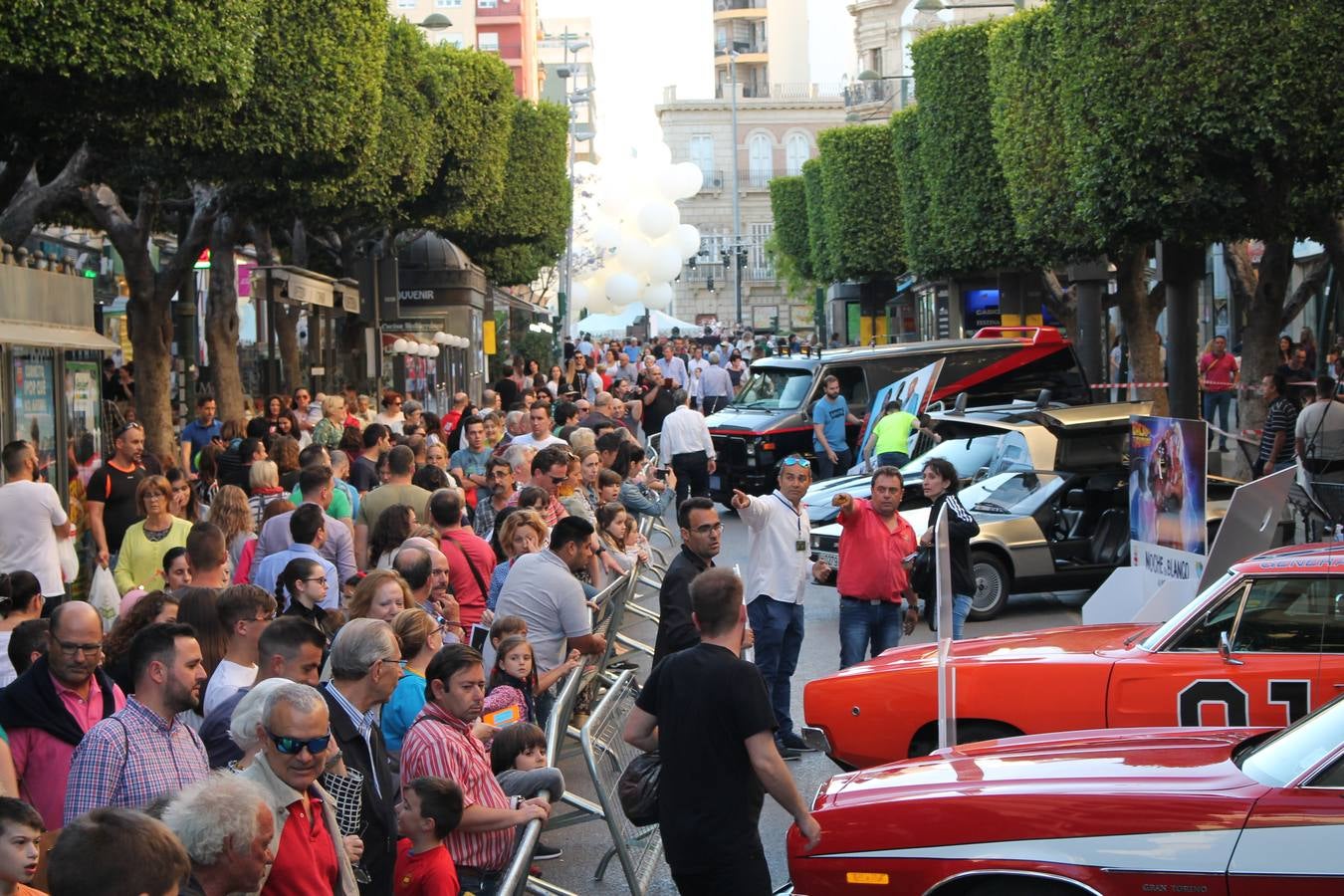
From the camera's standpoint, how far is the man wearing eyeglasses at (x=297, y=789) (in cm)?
455

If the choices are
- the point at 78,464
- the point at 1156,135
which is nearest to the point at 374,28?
the point at 78,464

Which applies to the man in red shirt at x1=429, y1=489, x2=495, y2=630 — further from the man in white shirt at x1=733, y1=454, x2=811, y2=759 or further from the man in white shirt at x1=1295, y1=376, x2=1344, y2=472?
the man in white shirt at x1=1295, y1=376, x2=1344, y2=472

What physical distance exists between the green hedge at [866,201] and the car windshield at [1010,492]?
122 ft

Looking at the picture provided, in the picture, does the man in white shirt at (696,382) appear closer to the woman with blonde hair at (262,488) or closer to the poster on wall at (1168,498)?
the poster on wall at (1168,498)

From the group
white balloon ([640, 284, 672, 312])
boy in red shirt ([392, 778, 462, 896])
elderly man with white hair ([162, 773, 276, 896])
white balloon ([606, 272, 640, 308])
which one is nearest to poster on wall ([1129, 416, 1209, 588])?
boy in red shirt ([392, 778, 462, 896])

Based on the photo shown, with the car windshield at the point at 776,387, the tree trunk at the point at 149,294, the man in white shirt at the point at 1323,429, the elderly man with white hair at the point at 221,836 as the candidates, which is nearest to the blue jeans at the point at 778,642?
the elderly man with white hair at the point at 221,836

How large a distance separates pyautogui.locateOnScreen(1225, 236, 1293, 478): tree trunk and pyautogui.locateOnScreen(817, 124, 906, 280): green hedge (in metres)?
29.6

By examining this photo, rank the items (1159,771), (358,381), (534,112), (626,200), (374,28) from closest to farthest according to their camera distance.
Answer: (1159,771) → (374,28) → (358,381) → (534,112) → (626,200)

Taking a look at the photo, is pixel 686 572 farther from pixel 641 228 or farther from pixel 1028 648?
pixel 641 228

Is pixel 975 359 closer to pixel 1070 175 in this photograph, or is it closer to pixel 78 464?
pixel 1070 175

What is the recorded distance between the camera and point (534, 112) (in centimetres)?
4247

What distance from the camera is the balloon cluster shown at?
58.8 m

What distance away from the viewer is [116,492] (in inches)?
473

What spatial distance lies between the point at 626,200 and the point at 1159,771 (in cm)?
5467
